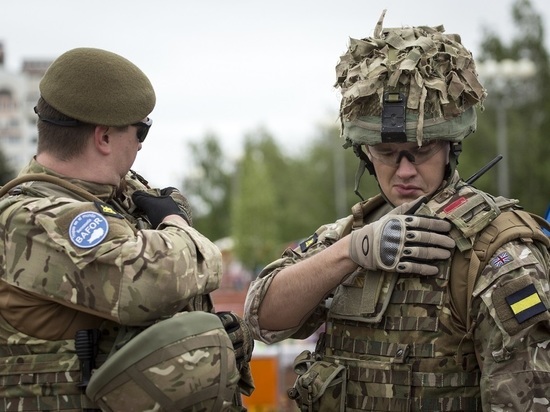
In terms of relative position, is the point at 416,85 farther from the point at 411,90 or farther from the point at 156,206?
the point at 156,206

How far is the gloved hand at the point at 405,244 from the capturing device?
12.7ft

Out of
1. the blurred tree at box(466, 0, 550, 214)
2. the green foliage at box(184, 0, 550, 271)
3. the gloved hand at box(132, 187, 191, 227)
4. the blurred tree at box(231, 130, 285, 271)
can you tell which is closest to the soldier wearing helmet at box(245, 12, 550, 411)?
the gloved hand at box(132, 187, 191, 227)

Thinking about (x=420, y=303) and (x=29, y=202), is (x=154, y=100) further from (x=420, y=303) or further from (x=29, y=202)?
(x=420, y=303)

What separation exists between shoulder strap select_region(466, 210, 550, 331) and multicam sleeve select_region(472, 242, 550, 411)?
4 cm

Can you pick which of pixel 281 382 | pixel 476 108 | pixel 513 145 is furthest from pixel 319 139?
pixel 476 108

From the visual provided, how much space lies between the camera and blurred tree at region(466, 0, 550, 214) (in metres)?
37.2

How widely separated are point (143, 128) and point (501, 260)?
1507mm

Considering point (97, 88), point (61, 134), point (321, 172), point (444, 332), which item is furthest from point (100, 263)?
point (321, 172)

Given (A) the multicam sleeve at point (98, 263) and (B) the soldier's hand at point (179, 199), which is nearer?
(A) the multicam sleeve at point (98, 263)

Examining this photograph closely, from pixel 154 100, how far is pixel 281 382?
6.74m

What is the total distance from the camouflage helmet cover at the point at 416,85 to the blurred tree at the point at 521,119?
31.2m

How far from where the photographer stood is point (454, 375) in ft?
12.9

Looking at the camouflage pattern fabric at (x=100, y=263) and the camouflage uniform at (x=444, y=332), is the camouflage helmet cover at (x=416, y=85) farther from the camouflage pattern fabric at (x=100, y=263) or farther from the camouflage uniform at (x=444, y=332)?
the camouflage pattern fabric at (x=100, y=263)

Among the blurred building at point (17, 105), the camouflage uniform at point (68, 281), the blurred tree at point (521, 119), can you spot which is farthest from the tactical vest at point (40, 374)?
the blurred building at point (17, 105)
